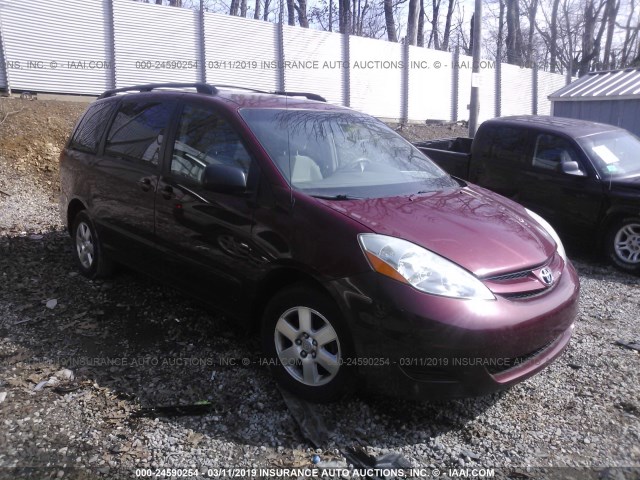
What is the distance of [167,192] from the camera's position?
3.88 metres

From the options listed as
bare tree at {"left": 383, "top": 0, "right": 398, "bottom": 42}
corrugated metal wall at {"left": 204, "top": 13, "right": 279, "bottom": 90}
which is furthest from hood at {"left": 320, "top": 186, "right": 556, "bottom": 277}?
bare tree at {"left": 383, "top": 0, "right": 398, "bottom": 42}

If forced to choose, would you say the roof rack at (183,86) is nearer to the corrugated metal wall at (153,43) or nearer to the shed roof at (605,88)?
the corrugated metal wall at (153,43)

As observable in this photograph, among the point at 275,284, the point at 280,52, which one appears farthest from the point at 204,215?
the point at 280,52

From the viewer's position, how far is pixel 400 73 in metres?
20.2

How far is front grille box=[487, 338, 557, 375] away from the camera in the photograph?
9.06ft

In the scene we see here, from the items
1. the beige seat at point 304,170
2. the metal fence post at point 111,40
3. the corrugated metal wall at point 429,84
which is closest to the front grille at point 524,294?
the beige seat at point 304,170

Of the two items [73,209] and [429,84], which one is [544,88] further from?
[73,209]

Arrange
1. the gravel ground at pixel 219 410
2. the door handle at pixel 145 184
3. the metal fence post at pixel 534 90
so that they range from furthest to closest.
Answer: the metal fence post at pixel 534 90, the door handle at pixel 145 184, the gravel ground at pixel 219 410

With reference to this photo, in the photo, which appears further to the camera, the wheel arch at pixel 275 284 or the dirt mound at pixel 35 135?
the dirt mound at pixel 35 135

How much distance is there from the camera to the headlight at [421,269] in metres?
2.68

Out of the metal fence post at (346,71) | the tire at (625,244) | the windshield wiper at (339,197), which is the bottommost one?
the tire at (625,244)

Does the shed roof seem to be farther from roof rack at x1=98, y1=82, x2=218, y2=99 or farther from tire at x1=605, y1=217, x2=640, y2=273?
roof rack at x1=98, y1=82, x2=218, y2=99

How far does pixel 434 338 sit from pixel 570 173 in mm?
4536

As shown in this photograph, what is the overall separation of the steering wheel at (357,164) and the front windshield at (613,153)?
377cm
